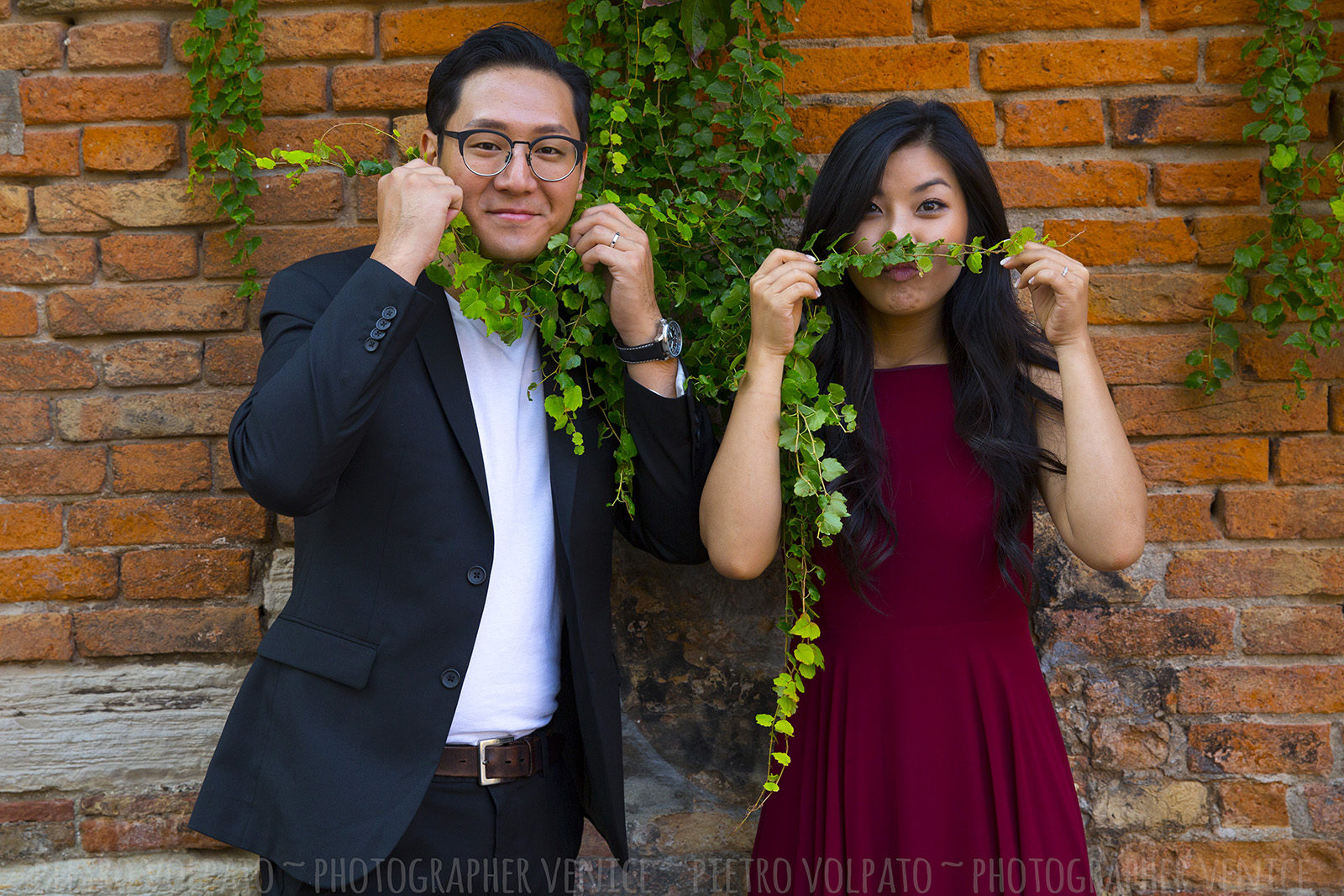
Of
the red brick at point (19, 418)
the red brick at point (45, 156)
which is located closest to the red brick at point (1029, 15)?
the red brick at point (45, 156)

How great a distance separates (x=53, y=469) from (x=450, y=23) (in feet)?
4.83

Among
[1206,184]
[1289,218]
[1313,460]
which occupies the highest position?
[1206,184]

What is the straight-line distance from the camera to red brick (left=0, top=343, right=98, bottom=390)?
227cm

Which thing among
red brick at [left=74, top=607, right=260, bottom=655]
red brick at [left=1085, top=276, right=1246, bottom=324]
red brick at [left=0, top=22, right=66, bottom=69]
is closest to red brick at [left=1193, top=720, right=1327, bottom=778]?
red brick at [left=1085, top=276, right=1246, bottom=324]

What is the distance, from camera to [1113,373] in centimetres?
226

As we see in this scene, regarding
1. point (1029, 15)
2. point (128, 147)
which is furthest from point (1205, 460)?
point (128, 147)

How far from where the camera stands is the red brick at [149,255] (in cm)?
228

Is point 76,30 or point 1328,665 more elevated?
point 76,30

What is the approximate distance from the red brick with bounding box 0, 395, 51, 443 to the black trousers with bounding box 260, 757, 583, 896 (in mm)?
1263

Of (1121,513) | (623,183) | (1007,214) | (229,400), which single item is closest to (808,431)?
(1121,513)

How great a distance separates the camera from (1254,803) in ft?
7.27

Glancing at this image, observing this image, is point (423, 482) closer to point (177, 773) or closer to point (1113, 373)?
point (177, 773)

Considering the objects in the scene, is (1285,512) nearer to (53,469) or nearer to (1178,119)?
(1178,119)

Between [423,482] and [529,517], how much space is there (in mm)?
211
